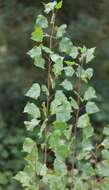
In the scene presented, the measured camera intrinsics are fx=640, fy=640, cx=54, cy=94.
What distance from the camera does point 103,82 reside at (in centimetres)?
611

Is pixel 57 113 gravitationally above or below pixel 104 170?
above

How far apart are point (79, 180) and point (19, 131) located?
Result: 3.40 metres

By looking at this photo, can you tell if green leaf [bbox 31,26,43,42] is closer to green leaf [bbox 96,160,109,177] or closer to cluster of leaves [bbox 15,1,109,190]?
cluster of leaves [bbox 15,1,109,190]

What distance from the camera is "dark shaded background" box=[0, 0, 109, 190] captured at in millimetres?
5738

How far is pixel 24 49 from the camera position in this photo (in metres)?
6.02

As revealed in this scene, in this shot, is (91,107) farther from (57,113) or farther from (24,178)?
(24,178)

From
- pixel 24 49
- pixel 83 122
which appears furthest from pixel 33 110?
pixel 24 49

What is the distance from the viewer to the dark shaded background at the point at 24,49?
5738 millimetres

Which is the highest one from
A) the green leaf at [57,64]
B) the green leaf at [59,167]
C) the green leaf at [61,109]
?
the green leaf at [57,64]

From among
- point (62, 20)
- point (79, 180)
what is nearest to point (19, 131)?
point (62, 20)

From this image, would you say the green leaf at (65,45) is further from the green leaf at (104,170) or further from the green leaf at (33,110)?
the green leaf at (104,170)

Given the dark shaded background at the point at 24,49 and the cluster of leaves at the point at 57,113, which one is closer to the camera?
the cluster of leaves at the point at 57,113

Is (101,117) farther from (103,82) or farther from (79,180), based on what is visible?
(79,180)

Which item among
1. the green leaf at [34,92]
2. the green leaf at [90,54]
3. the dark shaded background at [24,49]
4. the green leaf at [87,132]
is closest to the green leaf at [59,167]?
the green leaf at [87,132]
